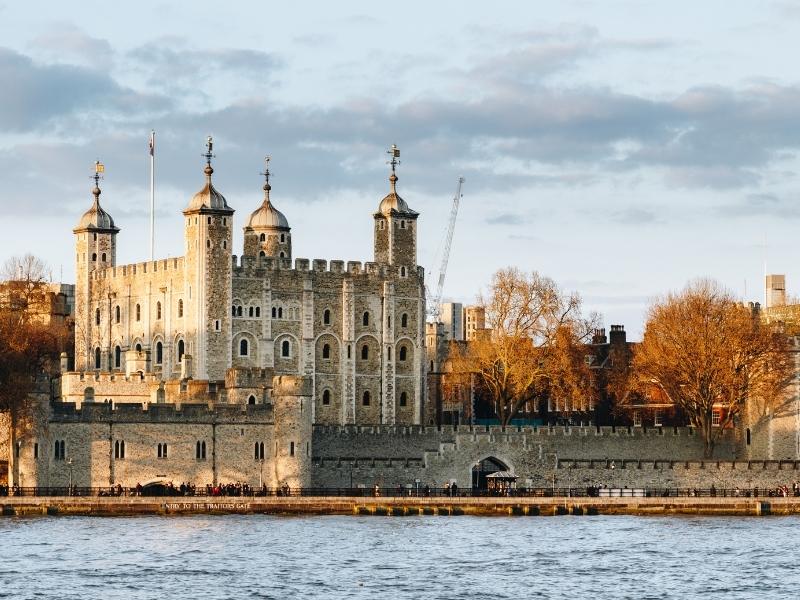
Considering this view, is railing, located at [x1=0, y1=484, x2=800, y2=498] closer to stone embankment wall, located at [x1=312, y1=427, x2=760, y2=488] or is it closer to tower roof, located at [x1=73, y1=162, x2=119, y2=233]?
stone embankment wall, located at [x1=312, y1=427, x2=760, y2=488]

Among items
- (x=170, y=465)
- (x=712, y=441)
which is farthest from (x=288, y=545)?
(x=712, y=441)

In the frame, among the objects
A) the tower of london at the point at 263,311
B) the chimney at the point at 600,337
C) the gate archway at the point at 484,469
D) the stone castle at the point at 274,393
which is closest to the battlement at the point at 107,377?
the stone castle at the point at 274,393

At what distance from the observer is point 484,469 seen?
122 m

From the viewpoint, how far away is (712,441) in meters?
127

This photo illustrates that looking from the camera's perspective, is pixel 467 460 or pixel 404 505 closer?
pixel 404 505

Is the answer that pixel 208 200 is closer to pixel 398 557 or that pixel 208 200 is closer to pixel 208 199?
pixel 208 199

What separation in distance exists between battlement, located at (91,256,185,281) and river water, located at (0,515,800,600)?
31359 millimetres

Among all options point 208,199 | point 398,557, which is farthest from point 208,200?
point 398,557

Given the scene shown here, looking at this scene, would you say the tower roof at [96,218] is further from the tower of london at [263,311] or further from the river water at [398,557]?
the river water at [398,557]

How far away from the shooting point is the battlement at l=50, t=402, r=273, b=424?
351ft

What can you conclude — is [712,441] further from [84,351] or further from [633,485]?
[84,351]

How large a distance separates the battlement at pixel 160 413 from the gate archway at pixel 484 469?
14667mm

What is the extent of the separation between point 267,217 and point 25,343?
2422 cm

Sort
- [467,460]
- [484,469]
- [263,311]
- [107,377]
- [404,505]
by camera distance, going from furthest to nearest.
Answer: [263,311] → [484,469] → [467,460] → [107,377] → [404,505]
